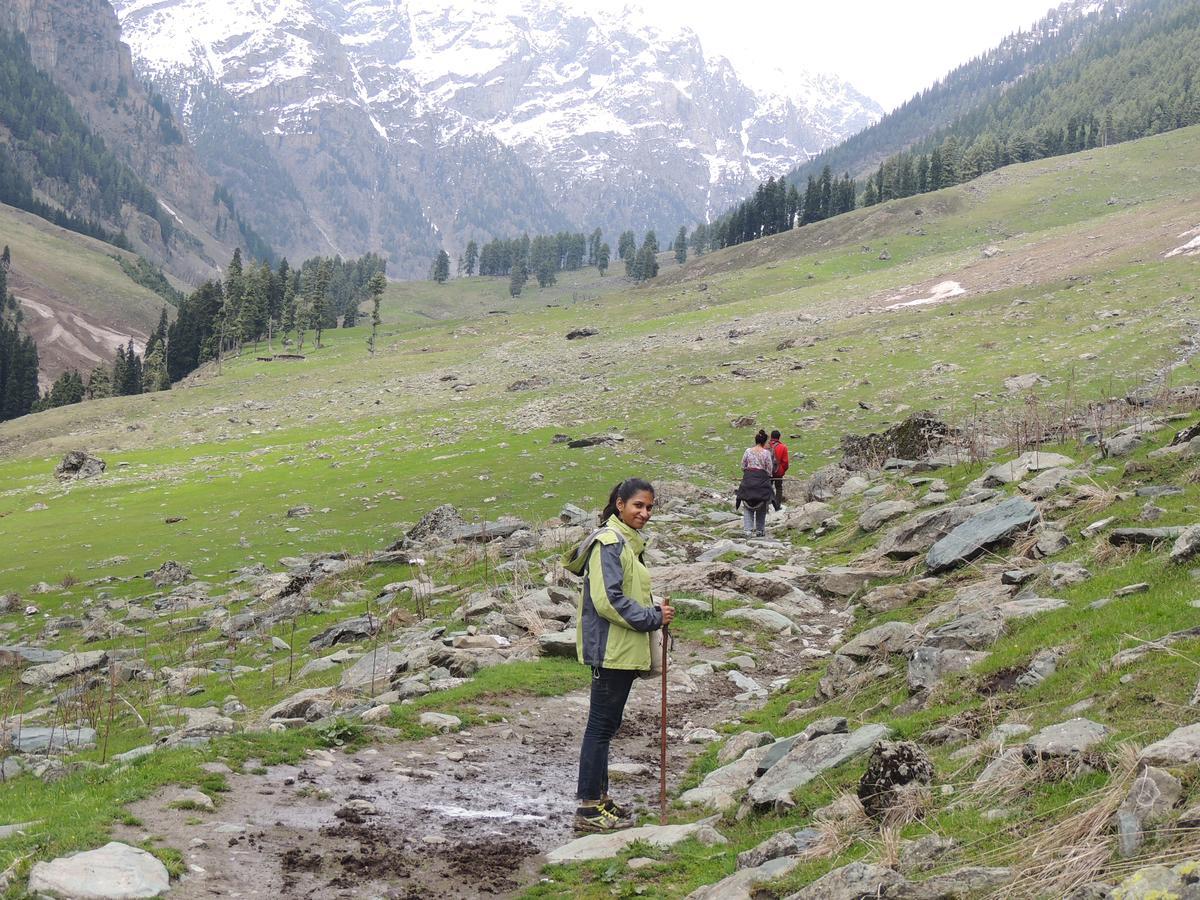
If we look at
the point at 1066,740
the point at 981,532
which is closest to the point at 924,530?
the point at 981,532

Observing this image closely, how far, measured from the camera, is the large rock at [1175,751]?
212 inches

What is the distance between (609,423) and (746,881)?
41.0m

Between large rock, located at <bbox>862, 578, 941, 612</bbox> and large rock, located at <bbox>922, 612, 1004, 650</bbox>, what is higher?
Answer: large rock, located at <bbox>922, 612, 1004, 650</bbox>

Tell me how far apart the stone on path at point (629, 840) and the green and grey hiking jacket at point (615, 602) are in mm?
1625

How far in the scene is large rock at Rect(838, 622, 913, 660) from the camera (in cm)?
1236

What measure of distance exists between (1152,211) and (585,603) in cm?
7817

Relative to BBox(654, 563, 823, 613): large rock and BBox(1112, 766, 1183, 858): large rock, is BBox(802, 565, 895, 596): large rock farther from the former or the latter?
BBox(1112, 766, 1183, 858): large rock

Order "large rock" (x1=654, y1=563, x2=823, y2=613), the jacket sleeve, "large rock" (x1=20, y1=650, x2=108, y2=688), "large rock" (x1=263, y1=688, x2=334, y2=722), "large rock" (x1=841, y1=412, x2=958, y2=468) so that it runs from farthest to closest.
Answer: "large rock" (x1=841, y1=412, x2=958, y2=468) → "large rock" (x1=20, y1=650, x2=108, y2=688) → "large rock" (x1=654, y1=563, x2=823, y2=613) → "large rock" (x1=263, y1=688, x2=334, y2=722) → the jacket sleeve

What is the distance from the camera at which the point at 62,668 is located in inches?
827

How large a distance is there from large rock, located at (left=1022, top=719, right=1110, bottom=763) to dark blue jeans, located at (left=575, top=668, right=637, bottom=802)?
4111mm

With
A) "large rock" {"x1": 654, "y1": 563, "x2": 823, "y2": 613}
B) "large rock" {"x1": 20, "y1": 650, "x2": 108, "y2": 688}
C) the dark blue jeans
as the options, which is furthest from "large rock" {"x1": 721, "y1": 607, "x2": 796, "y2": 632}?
"large rock" {"x1": 20, "y1": 650, "x2": 108, "y2": 688}

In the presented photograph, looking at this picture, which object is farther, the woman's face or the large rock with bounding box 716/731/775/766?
the large rock with bounding box 716/731/775/766

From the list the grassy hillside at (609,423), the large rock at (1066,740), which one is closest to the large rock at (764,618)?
the grassy hillside at (609,423)

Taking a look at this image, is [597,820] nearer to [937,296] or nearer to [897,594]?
[897,594]
